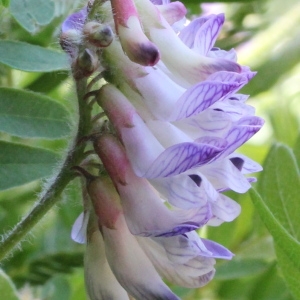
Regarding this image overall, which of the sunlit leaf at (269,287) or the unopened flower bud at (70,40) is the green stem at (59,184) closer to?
the unopened flower bud at (70,40)

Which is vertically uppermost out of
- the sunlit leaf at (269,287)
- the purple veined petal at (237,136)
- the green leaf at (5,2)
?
the purple veined petal at (237,136)

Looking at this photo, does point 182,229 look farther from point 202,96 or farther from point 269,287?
point 269,287

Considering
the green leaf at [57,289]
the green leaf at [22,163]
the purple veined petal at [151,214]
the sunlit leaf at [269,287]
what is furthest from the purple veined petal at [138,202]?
the sunlit leaf at [269,287]

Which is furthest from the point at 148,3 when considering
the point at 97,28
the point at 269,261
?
the point at 269,261

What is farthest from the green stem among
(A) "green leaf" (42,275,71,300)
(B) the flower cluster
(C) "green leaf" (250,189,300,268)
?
(A) "green leaf" (42,275,71,300)

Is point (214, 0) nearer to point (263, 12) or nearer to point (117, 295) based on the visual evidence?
point (263, 12)
